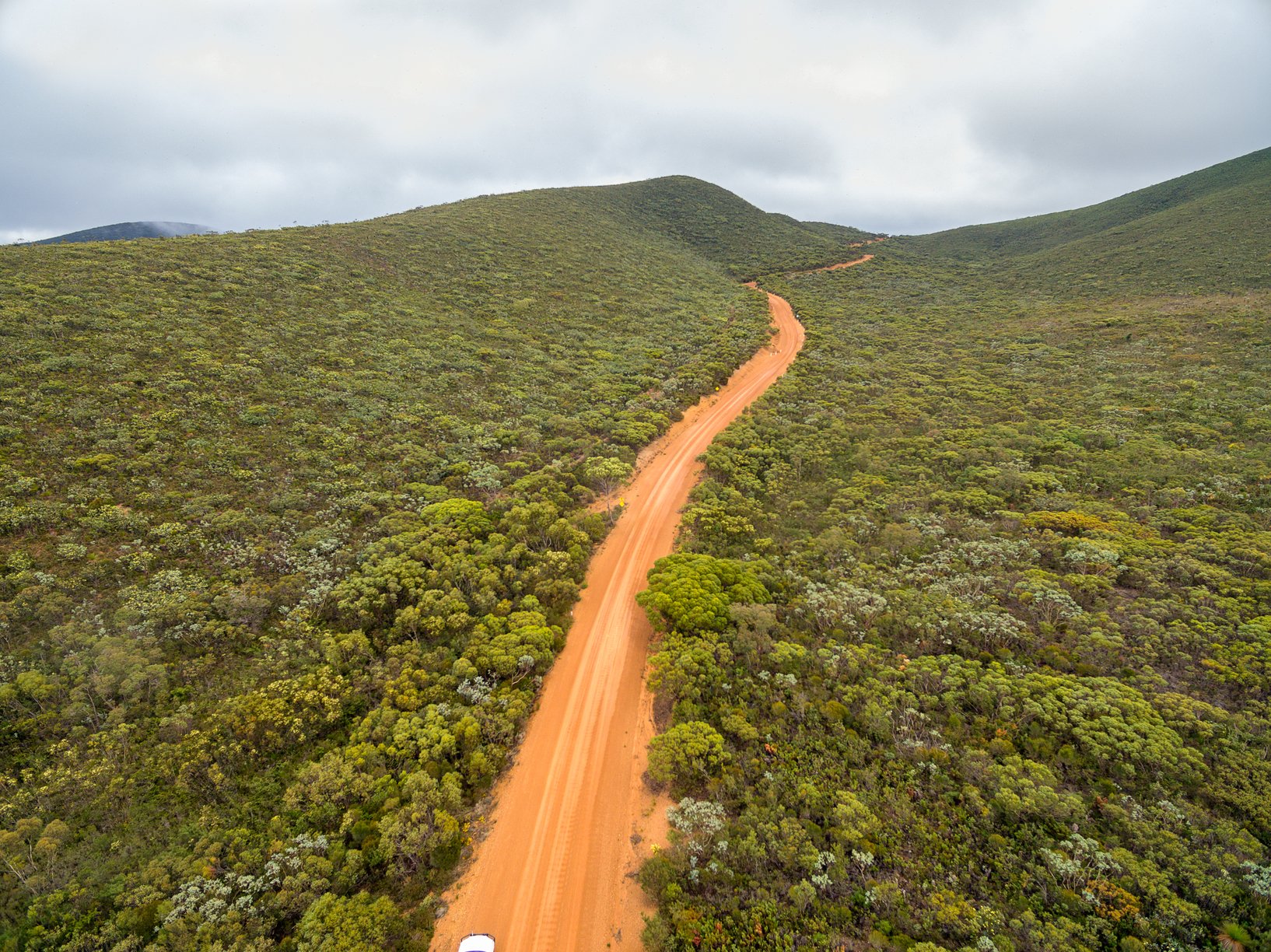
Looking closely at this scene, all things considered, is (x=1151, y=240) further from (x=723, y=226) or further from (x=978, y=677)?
(x=978, y=677)

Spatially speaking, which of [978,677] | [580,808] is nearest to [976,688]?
[978,677]

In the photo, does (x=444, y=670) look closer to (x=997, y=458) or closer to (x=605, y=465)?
(x=605, y=465)

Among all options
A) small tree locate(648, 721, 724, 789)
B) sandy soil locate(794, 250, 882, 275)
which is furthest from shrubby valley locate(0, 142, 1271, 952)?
sandy soil locate(794, 250, 882, 275)

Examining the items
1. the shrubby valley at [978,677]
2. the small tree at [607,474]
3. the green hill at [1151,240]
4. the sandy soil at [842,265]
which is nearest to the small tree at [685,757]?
the shrubby valley at [978,677]

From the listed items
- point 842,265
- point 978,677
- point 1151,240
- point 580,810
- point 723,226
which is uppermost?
point 723,226

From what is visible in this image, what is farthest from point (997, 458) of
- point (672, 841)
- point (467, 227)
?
point (467, 227)

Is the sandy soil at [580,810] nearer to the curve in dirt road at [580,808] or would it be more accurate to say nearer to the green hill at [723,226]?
the curve in dirt road at [580,808]
